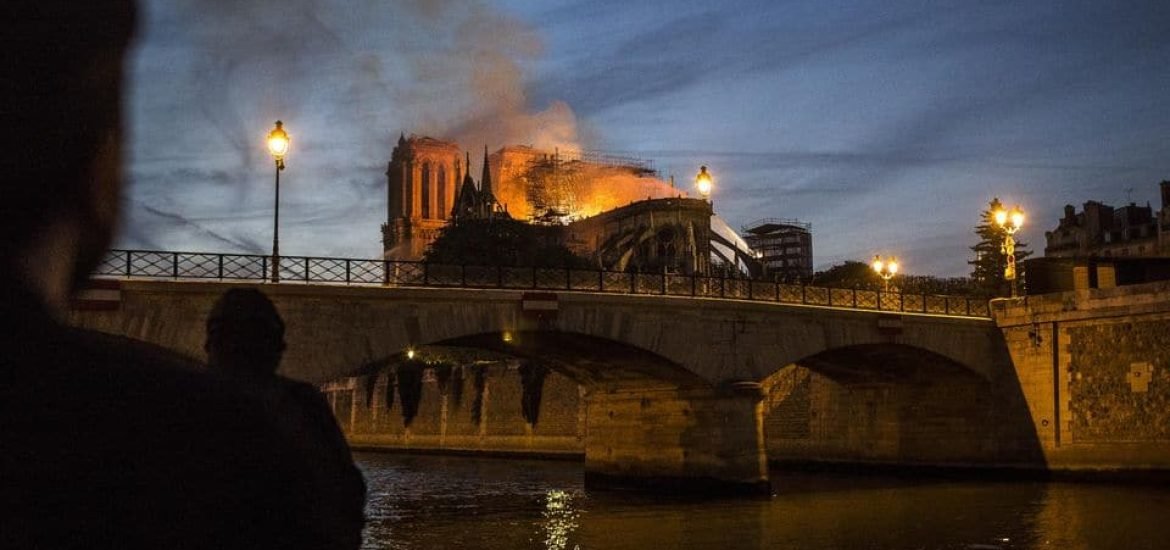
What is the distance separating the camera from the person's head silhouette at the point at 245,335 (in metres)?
1.86

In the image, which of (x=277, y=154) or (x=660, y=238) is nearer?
(x=277, y=154)

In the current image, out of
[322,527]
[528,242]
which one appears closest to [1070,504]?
[322,527]

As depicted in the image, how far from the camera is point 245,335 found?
1905 millimetres

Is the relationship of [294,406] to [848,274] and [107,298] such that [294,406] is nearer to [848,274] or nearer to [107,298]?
[107,298]

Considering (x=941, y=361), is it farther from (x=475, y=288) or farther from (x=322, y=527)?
(x=322, y=527)

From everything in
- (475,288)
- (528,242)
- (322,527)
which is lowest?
(322,527)

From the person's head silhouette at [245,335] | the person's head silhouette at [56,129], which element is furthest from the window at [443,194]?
the person's head silhouette at [56,129]

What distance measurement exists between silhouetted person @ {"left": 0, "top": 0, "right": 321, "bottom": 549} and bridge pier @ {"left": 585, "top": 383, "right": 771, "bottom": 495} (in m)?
29.8

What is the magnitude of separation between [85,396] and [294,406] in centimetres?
32

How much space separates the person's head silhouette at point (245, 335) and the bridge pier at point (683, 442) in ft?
95.0

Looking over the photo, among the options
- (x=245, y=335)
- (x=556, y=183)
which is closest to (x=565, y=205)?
(x=556, y=183)

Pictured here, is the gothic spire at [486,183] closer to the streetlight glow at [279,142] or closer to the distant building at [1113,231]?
the distant building at [1113,231]

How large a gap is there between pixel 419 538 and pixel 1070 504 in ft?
49.5

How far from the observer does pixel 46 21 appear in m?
1.11
